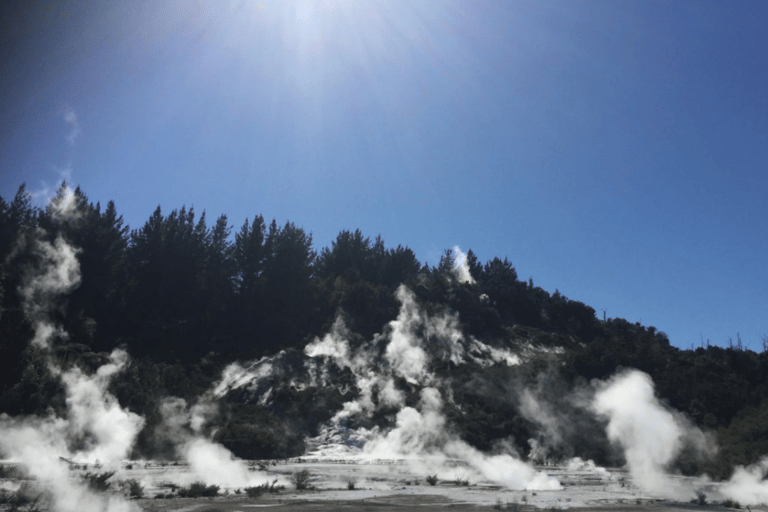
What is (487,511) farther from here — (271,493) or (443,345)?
(443,345)

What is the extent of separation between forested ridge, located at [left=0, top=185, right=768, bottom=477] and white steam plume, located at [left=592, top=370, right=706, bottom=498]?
1.60 metres

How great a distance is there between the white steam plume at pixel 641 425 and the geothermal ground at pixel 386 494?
33.1 feet

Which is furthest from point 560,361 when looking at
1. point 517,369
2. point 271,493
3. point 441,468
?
point 271,493

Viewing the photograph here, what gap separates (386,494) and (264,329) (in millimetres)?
49688

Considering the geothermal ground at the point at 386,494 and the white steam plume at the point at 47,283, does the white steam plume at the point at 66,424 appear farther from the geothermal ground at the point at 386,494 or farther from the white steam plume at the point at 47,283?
the geothermal ground at the point at 386,494

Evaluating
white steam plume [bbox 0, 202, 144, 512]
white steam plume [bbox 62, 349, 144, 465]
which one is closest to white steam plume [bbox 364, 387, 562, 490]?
white steam plume [bbox 62, 349, 144, 465]

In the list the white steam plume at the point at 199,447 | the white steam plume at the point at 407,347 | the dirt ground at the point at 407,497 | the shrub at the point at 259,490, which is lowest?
the dirt ground at the point at 407,497

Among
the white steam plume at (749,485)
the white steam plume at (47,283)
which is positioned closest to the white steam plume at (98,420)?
the white steam plume at (47,283)

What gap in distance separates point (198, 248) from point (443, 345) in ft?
125

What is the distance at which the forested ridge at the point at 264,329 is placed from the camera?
47344 millimetres

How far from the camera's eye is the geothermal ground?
62.8 ft

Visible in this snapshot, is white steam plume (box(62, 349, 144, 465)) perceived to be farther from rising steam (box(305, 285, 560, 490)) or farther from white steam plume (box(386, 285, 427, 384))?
white steam plume (box(386, 285, 427, 384))

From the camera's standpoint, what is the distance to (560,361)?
62.2 metres

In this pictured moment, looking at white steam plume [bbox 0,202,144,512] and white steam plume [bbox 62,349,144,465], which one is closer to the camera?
white steam plume [bbox 0,202,144,512]
